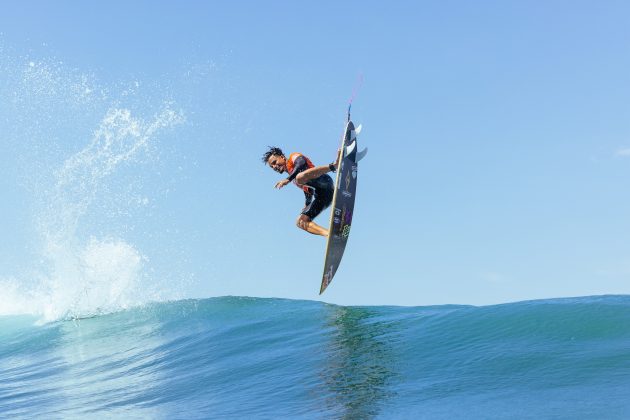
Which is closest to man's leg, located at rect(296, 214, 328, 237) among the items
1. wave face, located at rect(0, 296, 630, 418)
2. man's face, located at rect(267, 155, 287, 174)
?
man's face, located at rect(267, 155, 287, 174)

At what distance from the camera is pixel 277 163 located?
918 centimetres

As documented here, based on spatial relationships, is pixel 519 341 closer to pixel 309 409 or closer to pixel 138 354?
pixel 309 409

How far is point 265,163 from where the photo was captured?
364 inches

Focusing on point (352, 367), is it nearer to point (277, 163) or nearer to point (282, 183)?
point (282, 183)

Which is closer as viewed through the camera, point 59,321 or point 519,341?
point 519,341

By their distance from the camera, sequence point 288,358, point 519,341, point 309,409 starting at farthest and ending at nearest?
point 288,358, point 519,341, point 309,409

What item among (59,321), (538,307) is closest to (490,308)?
(538,307)

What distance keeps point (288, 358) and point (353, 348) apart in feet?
2.47

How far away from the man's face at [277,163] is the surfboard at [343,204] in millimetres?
1058

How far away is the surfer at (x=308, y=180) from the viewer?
28.4ft

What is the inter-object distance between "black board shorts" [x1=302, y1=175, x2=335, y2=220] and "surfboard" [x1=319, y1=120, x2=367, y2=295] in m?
0.38

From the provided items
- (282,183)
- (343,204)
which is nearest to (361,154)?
(343,204)

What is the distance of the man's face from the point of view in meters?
9.18

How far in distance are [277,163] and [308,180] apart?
2.28 ft
